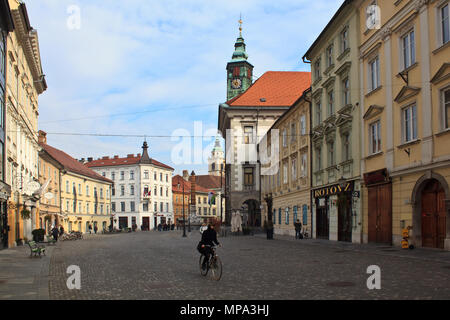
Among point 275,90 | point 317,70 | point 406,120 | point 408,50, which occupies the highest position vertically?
point 275,90

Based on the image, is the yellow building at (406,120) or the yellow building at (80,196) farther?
the yellow building at (80,196)

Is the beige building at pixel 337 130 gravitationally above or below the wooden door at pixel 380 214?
above

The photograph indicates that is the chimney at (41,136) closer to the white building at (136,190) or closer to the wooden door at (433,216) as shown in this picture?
the white building at (136,190)

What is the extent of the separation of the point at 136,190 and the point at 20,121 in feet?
225

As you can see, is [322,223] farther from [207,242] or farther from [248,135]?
[248,135]

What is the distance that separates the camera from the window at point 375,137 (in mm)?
24309

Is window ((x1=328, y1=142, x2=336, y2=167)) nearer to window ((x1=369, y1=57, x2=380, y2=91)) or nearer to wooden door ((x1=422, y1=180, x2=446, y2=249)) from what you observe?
window ((x1=369, y1=57, x2=380, y2=91))

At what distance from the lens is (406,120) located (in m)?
21.5

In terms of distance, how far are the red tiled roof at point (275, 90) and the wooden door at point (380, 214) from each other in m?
37.0

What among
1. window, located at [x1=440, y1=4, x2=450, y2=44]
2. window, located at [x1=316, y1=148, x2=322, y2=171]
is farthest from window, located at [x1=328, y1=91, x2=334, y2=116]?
window, located at [x1=440, y1=4, x2=450, y2=44]

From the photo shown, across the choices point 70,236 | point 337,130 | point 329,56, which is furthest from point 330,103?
point 70,236

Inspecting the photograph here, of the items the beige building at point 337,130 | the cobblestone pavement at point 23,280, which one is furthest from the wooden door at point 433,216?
the cobblestone pavement at point 23,280
